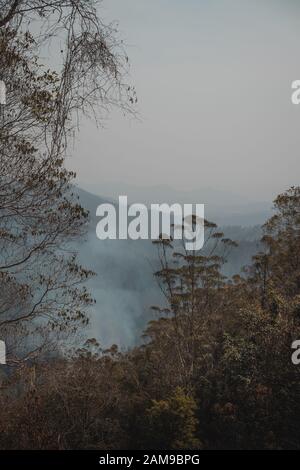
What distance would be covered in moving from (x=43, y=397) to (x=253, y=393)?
404cm

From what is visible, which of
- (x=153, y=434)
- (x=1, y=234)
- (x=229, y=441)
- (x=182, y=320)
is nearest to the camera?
(x=1, y=234)

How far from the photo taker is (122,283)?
170125mm

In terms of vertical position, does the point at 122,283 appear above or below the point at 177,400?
below

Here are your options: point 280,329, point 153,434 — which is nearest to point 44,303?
point 153,434

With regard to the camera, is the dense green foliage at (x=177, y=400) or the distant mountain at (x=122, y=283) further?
the distant mountain at (x=122, y=283)

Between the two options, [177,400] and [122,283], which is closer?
[177,400]

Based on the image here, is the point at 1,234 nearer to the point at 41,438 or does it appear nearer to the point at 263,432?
the point at 41,438

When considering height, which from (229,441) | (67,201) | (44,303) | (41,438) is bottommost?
(229,441)

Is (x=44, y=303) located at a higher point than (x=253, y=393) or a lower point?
higher

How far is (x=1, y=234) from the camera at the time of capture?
6.78 m

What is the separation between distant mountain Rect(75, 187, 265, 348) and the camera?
140m

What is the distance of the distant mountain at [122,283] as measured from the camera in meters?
140

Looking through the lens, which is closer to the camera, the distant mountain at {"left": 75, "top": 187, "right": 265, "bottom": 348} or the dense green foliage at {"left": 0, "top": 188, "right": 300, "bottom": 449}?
the dense green foliage at {"left": 0, "top": 188, "right": 300, "bottom": 449}

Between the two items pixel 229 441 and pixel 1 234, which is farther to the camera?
pixel 229 441
